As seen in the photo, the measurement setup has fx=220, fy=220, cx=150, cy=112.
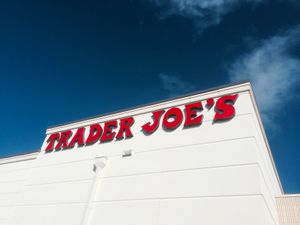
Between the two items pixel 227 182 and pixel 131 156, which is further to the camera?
pixel 131 156

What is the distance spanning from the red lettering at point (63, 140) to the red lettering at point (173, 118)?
15.2 ft

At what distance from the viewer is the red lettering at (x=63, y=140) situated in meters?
9.54

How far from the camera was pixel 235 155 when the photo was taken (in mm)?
5875

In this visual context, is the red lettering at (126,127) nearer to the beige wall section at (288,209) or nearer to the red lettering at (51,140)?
the red lettering at (51,140)

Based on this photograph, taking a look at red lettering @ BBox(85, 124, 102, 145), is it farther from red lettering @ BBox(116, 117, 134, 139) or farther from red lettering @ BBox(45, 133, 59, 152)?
red lettering @ BBox(45, 133, 59, 152)

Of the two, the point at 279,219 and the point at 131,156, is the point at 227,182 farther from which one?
the point at 279,219

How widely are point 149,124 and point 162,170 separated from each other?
1.85 metres

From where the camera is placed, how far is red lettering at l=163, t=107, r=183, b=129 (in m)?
7.38

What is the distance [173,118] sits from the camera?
758cm

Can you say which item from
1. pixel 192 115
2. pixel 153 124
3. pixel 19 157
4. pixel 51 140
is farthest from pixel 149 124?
pixel 19 157

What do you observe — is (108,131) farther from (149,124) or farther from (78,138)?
(149,124)

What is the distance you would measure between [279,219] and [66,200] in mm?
8145

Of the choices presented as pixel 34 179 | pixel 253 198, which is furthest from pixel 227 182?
pixel 34 179

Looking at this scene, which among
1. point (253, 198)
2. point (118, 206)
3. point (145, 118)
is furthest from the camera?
point (145, 118)
